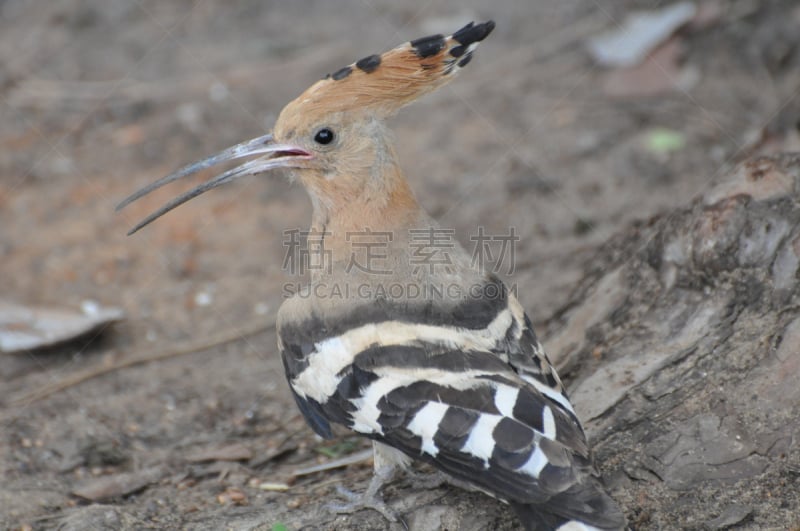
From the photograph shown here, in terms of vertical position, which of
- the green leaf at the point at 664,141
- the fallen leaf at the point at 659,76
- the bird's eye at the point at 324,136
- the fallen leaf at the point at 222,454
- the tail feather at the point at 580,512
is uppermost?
the bird's eye at the point at 324,136

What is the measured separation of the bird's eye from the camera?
7.56 feet

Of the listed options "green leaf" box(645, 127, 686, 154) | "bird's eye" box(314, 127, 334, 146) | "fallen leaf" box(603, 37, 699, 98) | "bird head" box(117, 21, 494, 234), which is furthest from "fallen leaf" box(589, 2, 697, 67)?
"bird's eye" box(314, 127, 334, 146)

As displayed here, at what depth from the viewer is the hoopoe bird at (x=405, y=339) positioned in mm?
1766

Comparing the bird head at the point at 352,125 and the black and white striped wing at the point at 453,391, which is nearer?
the black and white striped wing at the point at 453,391

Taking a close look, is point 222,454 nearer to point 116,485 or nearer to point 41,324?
point 116,485

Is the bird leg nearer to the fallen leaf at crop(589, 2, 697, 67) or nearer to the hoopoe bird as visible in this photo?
the hoopoe bird

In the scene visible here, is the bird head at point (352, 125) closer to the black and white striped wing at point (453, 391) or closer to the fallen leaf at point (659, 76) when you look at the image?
the black and white striped wing at point (453, 391)

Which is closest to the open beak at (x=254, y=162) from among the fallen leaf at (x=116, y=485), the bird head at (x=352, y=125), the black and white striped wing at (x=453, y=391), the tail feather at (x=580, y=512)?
the bird head at (x=352, y=125)

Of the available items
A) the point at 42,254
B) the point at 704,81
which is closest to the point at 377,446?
the point at 42,254

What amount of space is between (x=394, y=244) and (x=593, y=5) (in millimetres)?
3051

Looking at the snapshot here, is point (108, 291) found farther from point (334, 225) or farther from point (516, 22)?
point (516, 22)

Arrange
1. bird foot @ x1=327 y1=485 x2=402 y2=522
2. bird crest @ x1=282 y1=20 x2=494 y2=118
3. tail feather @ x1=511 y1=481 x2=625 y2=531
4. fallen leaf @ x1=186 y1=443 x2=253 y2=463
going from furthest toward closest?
fallen leaf @ x1=186 y1=443 x2=253 y2=463, bird crest @ x1=282 y1=20 x2=494 y2=118, bird foot @ x1=327 y1=485 x2=402 y2=522, tail feather @ x1=511 y1=481 x2=625 y2=531

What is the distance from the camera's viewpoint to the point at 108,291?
352 cm

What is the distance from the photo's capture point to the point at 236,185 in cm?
414
